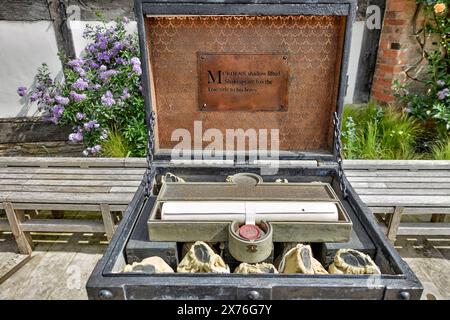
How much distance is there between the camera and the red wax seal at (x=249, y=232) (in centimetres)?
155

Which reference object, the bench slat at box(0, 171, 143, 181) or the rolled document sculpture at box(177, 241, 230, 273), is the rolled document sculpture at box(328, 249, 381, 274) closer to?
the rolled document sculpture at box(177, 241, 230, 273)

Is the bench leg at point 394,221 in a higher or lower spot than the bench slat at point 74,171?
lower

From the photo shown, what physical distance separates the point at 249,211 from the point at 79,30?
3.82 meters

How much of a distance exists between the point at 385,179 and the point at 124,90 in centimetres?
304

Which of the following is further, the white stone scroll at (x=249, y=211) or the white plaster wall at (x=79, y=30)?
the white plaster wall at (x=79, y=30)

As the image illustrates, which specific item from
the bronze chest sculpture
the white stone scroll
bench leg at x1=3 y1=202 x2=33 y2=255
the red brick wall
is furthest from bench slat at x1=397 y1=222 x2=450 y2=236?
bench leg at x1=3 y1=202 x2=33 y2=255

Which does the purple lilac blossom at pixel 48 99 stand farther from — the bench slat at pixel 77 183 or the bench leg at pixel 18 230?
the bench leg at pixel 18 230

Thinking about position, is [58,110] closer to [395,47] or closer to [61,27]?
[61,27]

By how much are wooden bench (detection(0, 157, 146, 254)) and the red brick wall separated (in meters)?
3.41

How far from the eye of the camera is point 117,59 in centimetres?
411

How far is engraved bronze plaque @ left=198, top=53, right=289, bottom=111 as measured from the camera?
6.69ft

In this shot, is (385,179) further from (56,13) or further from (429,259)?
(56,13)

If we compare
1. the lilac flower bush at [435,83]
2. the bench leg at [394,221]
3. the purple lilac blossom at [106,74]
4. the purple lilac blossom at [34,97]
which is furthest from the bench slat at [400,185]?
the purple lilac blossom at [34,97]

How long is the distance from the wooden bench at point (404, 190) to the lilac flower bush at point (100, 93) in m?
2.51
